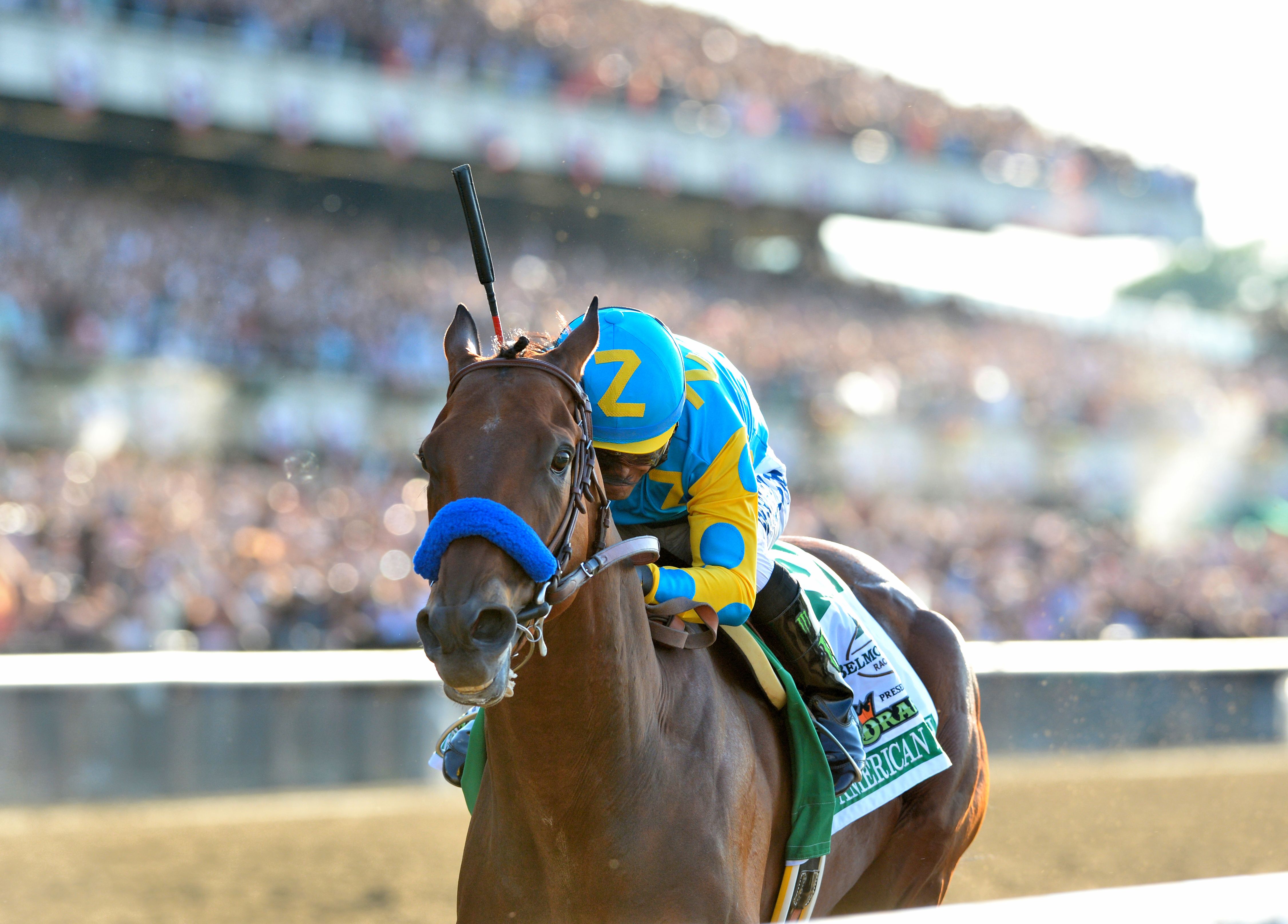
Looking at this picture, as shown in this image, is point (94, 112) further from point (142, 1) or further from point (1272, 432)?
point (1272, 432)

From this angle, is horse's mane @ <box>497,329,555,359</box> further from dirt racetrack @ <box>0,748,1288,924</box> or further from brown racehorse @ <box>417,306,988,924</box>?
dirt racetrack @ <box>0,748,1288,924</box>

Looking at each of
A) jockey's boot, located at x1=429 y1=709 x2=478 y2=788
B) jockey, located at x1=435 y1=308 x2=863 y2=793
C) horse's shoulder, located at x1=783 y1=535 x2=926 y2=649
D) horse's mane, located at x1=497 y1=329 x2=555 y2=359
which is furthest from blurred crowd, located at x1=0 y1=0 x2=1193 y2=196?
horse's mane, located at x1=497 y1=329 x2=555 y2=359

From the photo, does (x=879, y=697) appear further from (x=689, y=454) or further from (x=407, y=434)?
(x=407, y=434)

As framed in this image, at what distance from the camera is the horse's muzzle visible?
5.99 ft

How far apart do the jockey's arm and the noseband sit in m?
0.20

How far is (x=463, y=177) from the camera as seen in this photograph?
2674mm

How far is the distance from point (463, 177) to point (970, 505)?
49.0ft

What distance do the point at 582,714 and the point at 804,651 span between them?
0.74 meters

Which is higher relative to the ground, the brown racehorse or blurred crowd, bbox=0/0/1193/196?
blurred crowd, bbox=0/0/1193/196

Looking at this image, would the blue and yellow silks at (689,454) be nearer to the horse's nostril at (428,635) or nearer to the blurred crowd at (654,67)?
the horse's nostril at (428,635)

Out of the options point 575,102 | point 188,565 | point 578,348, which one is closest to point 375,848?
point 188,565

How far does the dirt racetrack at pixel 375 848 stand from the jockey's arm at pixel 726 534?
2.96 meters

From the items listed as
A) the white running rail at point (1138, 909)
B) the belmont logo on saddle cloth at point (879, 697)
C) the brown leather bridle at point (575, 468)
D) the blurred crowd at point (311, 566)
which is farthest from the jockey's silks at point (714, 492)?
the blurred crowd at point (311, 566)

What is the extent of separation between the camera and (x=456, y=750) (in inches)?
115
